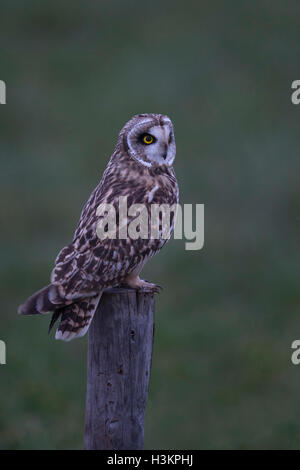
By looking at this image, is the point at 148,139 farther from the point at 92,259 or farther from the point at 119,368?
the point at 119,368

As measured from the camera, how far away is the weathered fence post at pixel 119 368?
4.61 metres

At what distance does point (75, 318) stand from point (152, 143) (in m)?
1.26

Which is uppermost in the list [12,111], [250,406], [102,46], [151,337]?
[102,46]

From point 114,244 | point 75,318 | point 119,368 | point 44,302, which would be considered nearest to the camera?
point 44,302

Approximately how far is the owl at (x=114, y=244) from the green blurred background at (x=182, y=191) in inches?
105

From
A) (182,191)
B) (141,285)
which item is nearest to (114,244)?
(141,285)

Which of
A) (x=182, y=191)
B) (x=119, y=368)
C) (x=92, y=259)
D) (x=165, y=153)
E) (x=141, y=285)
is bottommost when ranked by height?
(x=119, y=368)

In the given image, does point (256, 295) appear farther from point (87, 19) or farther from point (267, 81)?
point (87, 19)

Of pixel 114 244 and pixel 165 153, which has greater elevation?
pixel 165 153

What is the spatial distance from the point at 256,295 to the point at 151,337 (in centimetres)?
567

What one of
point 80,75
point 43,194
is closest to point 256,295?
point 43,194

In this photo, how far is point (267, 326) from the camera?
945 centimetres

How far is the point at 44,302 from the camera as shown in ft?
14.2

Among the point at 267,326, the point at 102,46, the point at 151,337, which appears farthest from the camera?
the point at 102,46
